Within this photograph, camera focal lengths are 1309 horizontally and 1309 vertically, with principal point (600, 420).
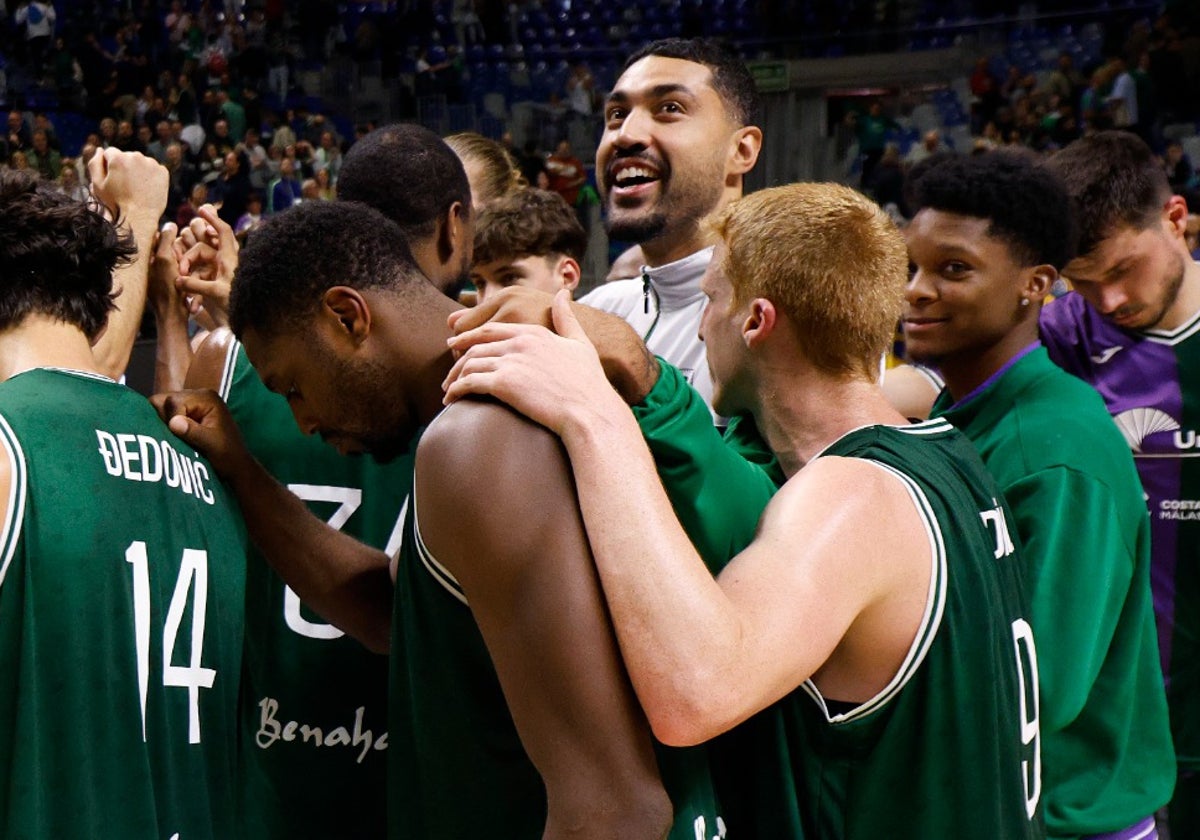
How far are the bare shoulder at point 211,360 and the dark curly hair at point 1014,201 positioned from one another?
1471mm

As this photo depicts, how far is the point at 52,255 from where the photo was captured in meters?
2.12

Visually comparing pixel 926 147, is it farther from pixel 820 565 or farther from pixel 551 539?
pixel 551 539

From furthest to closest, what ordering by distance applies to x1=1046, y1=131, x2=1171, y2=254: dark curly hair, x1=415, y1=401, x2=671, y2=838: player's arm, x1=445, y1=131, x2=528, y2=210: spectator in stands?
x1=445, y1=131, x2=528, y2=210: spectator in stands < x1=1046, y1=131, x2=1171, y2=254: dark curly hair < x1=415, y1=401, x2=671, y2=838: player's arm

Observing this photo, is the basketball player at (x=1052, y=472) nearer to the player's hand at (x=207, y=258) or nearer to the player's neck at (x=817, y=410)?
the player's neck at (x=817, y=410)

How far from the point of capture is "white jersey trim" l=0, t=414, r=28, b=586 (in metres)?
1.89

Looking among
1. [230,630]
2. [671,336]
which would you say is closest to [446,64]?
[671,336]

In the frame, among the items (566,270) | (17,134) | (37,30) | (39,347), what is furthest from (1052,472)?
(37,30)

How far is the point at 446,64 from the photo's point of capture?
698 inches

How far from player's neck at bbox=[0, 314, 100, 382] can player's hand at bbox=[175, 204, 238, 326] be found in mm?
426

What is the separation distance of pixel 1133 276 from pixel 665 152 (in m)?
1.27

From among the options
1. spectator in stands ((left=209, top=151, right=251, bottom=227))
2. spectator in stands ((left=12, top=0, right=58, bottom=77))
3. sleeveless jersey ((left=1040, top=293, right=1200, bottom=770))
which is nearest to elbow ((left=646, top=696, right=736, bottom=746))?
sleeveless jersey ((left=1040, top=293, right=1200, bottom=770))

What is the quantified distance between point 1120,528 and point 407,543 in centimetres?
141

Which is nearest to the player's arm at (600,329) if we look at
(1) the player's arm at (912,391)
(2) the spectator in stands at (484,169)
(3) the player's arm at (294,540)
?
(3) the player's arm at (294,540)

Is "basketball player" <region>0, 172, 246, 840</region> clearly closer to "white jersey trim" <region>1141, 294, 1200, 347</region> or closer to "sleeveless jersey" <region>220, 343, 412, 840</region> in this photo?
"sleeveless jersey" <region>220, 343, 412, 840</region>
